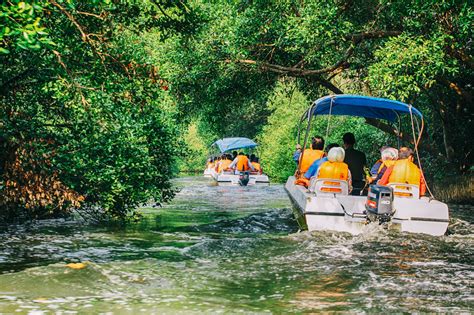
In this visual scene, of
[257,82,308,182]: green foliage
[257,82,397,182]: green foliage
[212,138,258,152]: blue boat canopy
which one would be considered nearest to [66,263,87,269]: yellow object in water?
[257,82,397,182]: green foliage

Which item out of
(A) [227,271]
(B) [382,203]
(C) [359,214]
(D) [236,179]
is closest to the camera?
(A) [227,271]

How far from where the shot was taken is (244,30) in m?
18.5

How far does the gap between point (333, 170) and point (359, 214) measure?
104 cm

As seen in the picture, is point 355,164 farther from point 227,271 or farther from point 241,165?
point 241,165

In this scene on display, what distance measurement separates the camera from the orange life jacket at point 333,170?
11.9 metres

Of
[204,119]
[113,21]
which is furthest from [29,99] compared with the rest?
[204,119]

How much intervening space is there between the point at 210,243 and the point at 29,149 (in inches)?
128

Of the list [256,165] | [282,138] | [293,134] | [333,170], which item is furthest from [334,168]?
[282,138]

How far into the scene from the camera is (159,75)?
1135 centimetres

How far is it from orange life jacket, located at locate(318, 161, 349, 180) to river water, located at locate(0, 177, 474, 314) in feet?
3.67

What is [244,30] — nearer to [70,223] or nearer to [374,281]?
[70,223]

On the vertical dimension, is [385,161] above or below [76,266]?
above

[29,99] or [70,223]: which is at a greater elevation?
[29,99]

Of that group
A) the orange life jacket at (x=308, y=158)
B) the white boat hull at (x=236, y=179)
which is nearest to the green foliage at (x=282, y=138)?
the white boat hull at (x=236, y=179)
